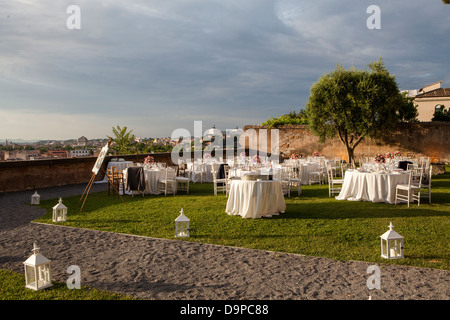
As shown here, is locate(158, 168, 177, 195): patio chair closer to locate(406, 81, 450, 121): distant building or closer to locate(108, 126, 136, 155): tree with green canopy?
locate(108, 126, 136, 155): tree with green canopy

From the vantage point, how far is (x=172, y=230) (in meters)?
6.44

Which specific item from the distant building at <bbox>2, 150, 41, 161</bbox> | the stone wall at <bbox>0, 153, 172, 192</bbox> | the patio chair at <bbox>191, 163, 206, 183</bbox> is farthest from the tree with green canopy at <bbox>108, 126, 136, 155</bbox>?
the patio chair at <bbox>191, 163, 206, 183</bbox>

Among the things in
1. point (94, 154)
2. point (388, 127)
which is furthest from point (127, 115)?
point (388, 127)

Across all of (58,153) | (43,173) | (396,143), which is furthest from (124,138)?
(396,143)

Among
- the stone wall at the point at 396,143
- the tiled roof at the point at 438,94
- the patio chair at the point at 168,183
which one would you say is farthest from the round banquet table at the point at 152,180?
the tiled roof at the point at 438,94

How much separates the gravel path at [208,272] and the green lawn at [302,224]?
0.43 m

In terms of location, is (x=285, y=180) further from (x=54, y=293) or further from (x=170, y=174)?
(x=54, y=293)

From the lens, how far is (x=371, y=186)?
9.42m

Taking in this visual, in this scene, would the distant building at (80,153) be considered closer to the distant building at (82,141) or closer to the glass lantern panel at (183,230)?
the distant building at (82,141)

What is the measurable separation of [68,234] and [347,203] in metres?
6.92

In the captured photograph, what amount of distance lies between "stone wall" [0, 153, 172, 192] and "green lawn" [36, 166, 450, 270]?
3.36 m

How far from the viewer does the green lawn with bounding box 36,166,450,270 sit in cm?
516

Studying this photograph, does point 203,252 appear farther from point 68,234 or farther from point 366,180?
point 366,180

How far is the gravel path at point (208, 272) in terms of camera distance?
363 cm
